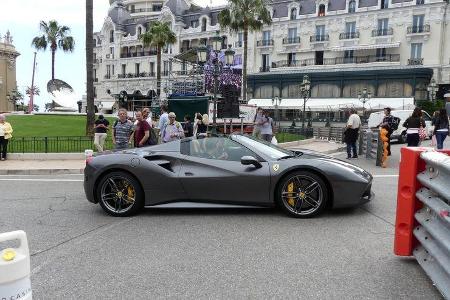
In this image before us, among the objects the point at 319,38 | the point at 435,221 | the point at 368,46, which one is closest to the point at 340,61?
the point at 368,46

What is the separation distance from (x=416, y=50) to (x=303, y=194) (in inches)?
1757

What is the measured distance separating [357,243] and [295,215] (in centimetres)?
129

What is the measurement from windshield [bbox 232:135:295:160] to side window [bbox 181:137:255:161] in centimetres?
12

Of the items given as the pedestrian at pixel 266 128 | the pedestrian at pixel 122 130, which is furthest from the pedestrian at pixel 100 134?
the pedestrian at pixel 266 128

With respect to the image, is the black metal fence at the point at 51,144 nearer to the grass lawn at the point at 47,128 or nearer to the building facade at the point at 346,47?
the grass lawn at the point at 47,128

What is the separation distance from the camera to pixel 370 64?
46.1 m

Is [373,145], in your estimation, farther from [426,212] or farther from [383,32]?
[383,32]

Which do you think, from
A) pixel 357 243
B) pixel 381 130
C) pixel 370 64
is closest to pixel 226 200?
pixel 357 243

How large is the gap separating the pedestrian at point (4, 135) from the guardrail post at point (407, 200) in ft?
44.1

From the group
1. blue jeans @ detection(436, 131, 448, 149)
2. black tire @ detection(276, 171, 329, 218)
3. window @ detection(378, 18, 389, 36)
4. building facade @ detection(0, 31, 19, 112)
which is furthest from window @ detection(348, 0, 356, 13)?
building facade @ detection(0, 31, 19, 112)

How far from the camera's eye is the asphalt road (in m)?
3.71

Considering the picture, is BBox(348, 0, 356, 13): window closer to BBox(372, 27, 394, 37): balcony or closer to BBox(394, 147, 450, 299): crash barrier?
BBox(372, 27, 394, 37): balcony

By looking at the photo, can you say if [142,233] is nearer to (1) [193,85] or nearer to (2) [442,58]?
(1) [193,85]

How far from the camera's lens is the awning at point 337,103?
1564 inches
